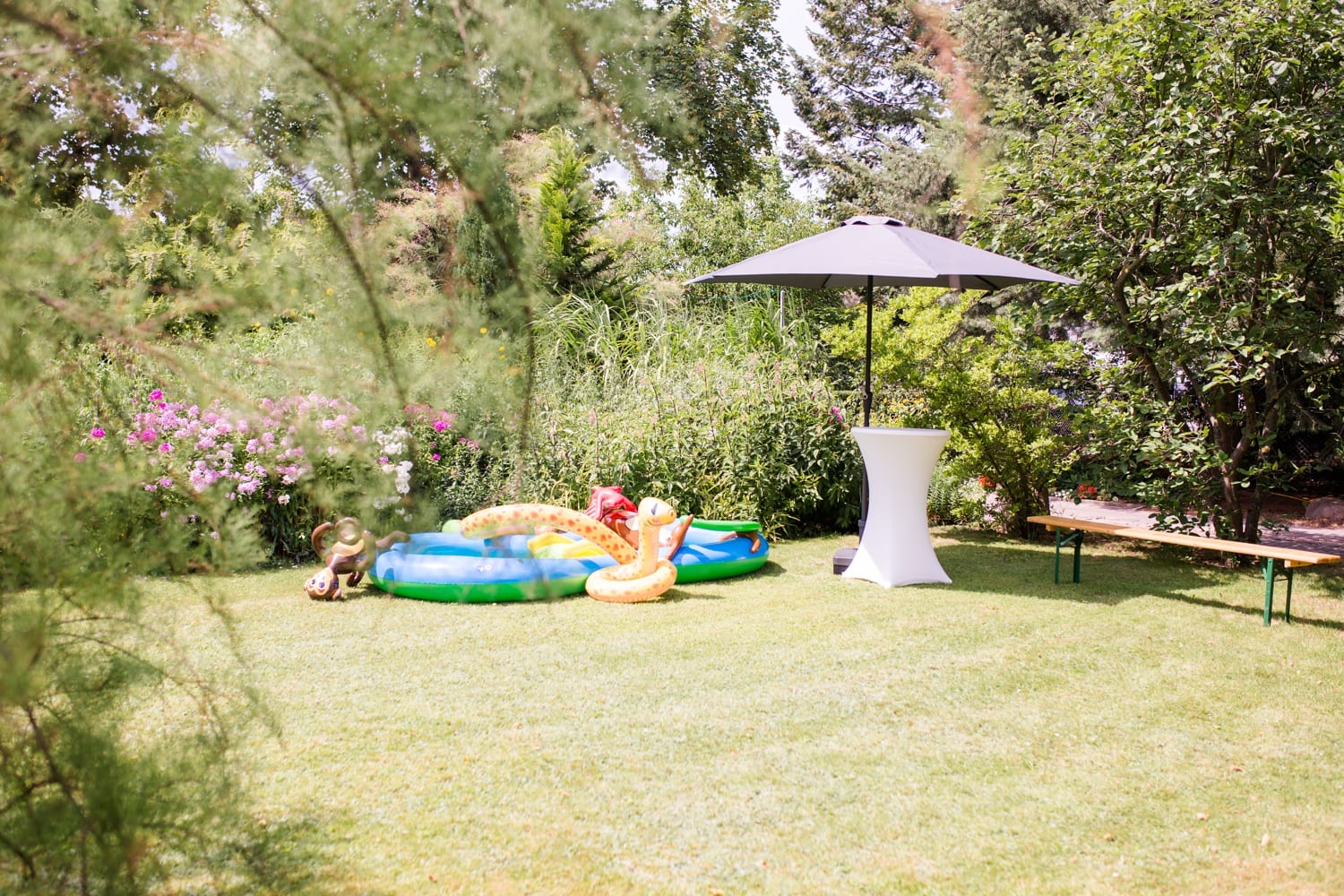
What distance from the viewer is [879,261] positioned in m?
5.12

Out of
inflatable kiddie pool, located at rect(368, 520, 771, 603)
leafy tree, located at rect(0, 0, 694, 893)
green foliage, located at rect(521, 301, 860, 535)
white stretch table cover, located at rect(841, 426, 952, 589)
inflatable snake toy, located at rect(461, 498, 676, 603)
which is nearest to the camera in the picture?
leafy tree, located at rect(0, 0, 694, 893)

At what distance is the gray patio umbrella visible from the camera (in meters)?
5.02

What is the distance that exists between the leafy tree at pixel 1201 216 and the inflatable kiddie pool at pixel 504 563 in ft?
8.59

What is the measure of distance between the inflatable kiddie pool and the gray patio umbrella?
4.32ft

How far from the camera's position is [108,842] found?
4.54 feet

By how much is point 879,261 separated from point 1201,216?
210 centimetres

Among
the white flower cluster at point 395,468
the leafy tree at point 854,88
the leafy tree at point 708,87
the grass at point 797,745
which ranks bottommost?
the grass at point 797,745

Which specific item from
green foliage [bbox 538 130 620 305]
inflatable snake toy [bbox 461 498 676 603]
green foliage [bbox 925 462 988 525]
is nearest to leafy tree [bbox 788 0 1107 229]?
green foliage [bbox 925 462 988 525]

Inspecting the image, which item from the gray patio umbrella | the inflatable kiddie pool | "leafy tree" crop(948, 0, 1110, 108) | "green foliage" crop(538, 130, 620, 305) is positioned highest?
"leafy tree" crop(948, 0, 1110, 108)

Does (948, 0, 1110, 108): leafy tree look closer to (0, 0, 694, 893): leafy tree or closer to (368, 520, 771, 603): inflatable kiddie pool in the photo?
(368, 520, 771, 603): inflatable kiddie pool

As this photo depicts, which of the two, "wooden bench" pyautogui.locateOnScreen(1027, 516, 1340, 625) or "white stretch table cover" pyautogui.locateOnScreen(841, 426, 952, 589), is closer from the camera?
"wooden bench" pyautogui.locateOnScreen(1027, 516, 1340, 625)

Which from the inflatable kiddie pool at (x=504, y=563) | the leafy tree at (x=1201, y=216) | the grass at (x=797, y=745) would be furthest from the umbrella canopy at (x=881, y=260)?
the grass at (x=797, y=745)

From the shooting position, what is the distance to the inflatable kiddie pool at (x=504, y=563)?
4688 mm

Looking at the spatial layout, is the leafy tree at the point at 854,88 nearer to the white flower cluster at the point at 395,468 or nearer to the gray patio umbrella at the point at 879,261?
the gray patio umbrella at the point at 879,261
